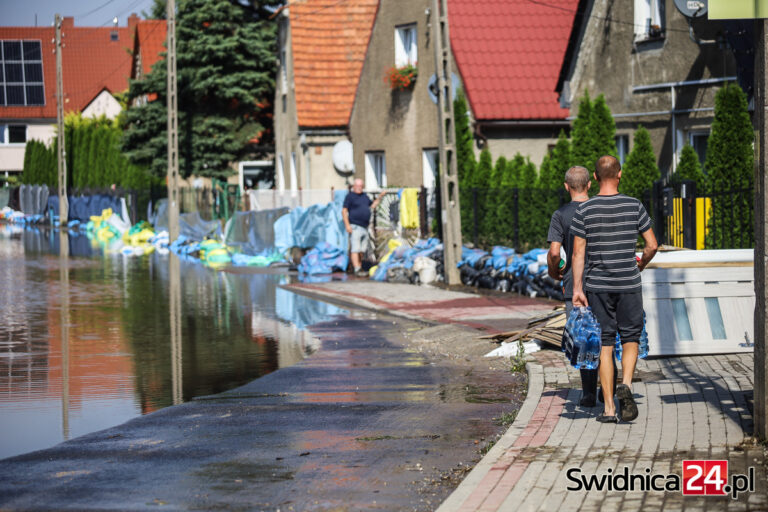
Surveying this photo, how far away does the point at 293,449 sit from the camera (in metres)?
7.80

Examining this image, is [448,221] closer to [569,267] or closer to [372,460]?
[569,267]

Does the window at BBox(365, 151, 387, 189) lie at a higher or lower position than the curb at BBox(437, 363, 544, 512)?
higher

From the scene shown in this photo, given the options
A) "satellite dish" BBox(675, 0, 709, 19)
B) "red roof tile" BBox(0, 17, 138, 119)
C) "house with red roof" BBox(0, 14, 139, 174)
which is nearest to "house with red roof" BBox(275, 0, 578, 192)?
"satellite dish" BBox(675, 0, 709, 19)

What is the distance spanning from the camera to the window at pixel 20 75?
305 feet

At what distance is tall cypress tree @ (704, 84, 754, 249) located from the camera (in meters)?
16.4

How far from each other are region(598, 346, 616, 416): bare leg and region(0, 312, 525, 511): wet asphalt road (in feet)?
2.69

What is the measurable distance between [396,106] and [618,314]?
2536 cm

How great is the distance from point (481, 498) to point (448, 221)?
14.4m

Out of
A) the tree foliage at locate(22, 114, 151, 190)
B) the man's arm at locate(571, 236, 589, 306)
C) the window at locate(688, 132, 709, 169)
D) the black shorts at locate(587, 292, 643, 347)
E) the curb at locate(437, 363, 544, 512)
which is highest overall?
the tree foliage at locate(22, 114, 151, 190)

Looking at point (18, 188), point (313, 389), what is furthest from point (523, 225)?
point (18, 188)

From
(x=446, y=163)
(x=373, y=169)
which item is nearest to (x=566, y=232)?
(x=446, y=163)

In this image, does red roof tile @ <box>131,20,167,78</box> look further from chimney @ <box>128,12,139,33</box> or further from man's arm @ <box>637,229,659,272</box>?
man's arm @ <box>637,229,659,272</box>

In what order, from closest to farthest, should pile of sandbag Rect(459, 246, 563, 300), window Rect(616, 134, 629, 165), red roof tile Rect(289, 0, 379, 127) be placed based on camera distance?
pile of sandbag Rect(459, 246, 563, 300) < window Rect(616, 134, 629, 165) < red roof tile Rect(289, 0, 379, 127)

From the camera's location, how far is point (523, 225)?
2250 centimetres
